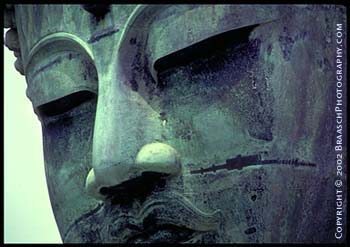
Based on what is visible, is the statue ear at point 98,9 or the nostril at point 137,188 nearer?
the nostril at point 137,188

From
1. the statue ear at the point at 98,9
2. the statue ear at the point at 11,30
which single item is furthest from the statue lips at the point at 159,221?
the statue ear at the point at 11,30

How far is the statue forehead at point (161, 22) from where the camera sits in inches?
116

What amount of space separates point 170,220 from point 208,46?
0.47 meters

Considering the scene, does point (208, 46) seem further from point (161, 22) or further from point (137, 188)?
point (137, 188)

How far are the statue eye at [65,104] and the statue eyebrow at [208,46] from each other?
0.95 feet

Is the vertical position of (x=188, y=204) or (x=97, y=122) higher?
(x=97, y=122)

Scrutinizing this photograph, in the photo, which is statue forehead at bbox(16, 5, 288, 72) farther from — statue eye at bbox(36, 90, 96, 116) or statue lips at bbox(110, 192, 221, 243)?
statue lips at bbox(110, 192, 221, 243)

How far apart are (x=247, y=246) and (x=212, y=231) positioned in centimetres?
10

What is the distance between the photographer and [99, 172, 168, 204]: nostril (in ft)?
9.53

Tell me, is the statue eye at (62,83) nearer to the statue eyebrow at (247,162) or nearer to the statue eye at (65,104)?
the statue eye at (65,104)

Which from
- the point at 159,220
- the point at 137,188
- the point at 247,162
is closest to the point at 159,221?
the point at 159,220
